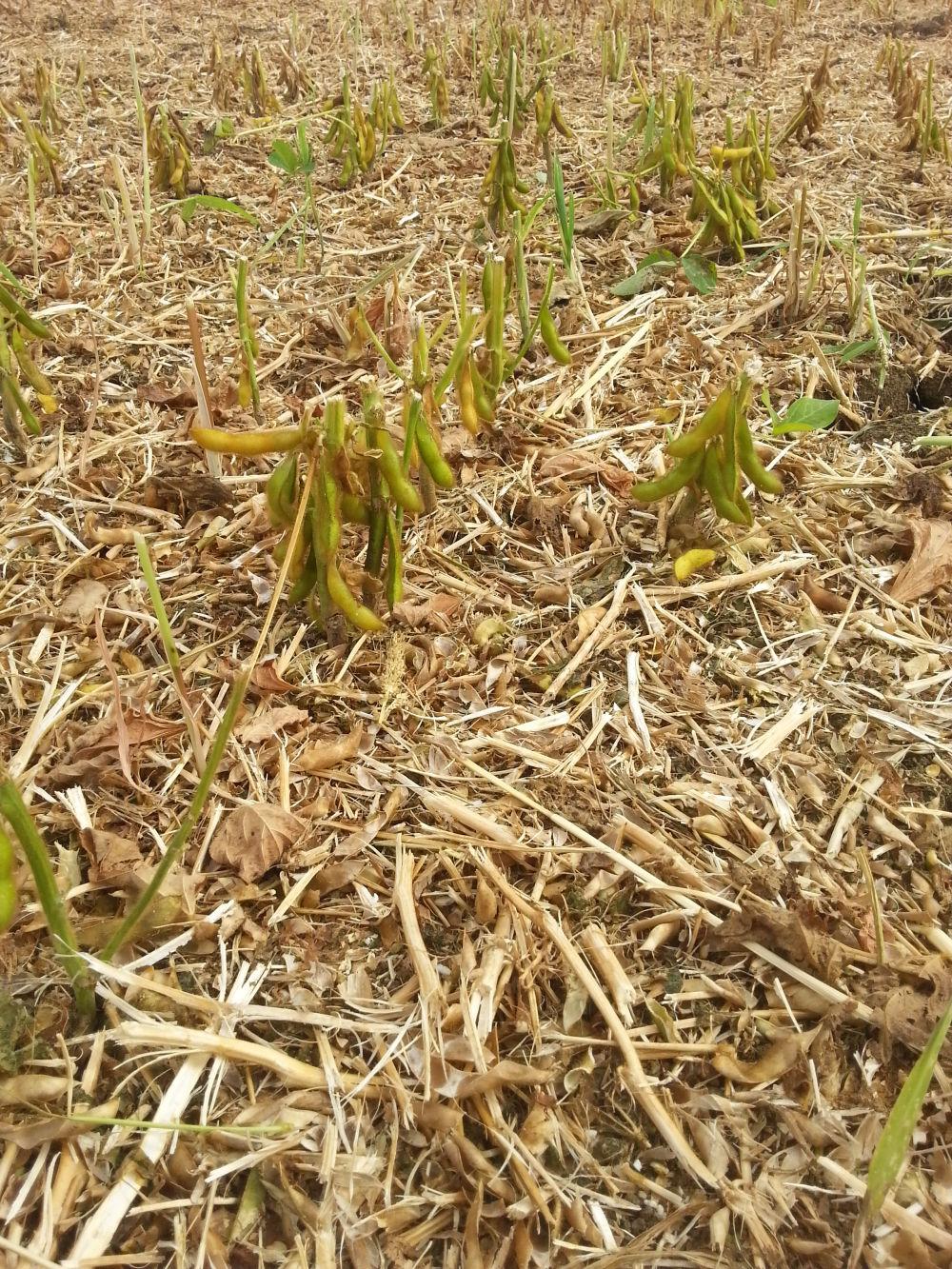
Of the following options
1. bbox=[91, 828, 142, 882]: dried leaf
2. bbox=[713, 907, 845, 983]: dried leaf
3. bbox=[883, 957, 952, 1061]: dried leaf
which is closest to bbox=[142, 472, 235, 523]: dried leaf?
bbox=[91, 828, 142, 882]: dried leaf

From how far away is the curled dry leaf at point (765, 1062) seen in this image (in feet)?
3.00

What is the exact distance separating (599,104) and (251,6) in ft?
7.02

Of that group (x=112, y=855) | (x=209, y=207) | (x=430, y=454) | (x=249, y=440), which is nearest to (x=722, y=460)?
(x=430, y=454)

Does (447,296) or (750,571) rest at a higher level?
(447,296)

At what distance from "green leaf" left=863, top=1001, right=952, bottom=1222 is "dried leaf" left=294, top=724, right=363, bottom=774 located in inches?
27.5

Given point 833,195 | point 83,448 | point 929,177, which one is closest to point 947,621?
point 83,448

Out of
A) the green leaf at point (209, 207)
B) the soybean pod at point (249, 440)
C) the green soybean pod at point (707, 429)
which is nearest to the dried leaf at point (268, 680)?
the soybean pod at point (249, 440)

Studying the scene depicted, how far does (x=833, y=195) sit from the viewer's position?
2543mm

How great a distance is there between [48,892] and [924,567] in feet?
4.14

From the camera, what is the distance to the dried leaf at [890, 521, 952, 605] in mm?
1420

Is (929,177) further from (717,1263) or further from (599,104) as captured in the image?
(717,1263)

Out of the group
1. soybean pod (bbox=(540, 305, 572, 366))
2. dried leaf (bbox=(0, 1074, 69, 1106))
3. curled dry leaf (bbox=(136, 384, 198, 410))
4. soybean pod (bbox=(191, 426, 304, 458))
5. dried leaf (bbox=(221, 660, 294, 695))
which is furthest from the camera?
curled dry leaf (bbox=(136, 384, 198, 410))

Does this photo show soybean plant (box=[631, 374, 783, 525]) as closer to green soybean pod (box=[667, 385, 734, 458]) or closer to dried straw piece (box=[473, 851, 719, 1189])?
green soybean pod (box=[667, 385, 734, 458])

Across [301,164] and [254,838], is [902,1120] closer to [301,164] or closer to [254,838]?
[254,838]
